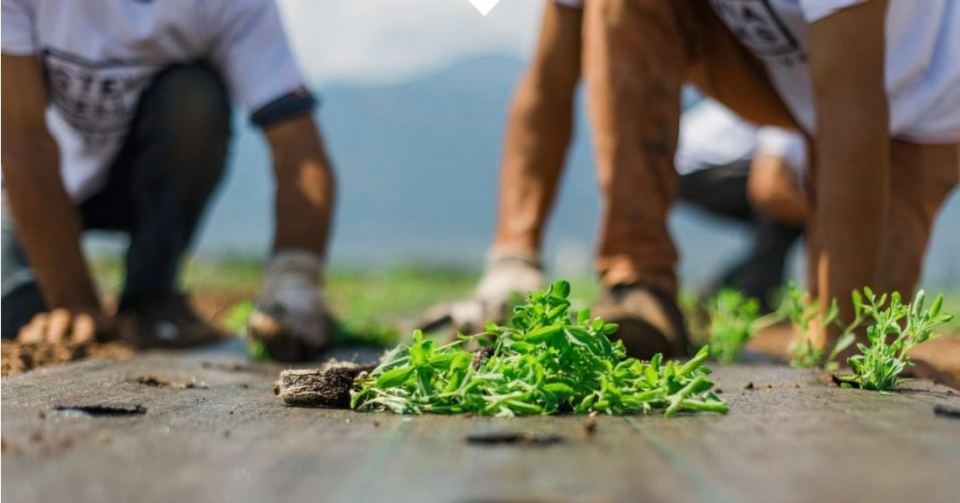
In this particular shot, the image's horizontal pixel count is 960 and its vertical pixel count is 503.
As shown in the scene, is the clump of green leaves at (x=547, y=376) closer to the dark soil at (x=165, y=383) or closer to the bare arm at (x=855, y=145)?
the dark soil at (x=165, y=383)

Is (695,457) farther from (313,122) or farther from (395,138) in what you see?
(395,138)

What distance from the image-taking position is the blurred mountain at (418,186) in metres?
31.4

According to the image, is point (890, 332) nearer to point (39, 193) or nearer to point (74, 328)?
point (74, 328)

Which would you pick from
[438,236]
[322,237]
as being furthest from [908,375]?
[438,236]

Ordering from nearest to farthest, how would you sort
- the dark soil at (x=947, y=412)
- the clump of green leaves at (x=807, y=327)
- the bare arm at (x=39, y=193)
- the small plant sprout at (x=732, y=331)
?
the dark soil at (x=947, y=412), the clump of green leaves at (x=807, y=327), the small plant sprout at (x=732, y=331), the bare arm at (x=39, y=193)

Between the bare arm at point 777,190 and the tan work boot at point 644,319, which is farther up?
the bare arm at point 777,190

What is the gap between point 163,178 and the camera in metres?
3.46

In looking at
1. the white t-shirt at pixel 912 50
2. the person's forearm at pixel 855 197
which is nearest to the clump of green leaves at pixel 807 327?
the person's forearm at pixel 855 197

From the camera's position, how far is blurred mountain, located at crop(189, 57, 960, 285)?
103 feet

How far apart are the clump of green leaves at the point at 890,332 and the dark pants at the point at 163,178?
7.32 feet

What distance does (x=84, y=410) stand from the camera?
147cm

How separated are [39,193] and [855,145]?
2.15 m

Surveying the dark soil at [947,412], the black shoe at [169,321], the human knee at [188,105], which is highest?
the human knee at [188,105]

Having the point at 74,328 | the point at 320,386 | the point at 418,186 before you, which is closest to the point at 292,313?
the point at 74,328
